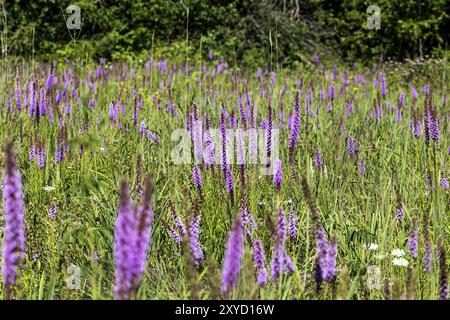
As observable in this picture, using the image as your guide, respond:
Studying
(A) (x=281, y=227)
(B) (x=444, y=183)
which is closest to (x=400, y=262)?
(A) (x=281, y=227)

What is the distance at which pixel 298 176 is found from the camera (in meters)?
2.64

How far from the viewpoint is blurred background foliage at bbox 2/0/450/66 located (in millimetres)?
10812

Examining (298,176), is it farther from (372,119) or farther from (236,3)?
(236,3)

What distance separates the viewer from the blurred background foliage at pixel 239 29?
35.5ft

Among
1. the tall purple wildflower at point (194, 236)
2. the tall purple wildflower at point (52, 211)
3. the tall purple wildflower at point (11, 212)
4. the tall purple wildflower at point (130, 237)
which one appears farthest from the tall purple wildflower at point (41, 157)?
the tall purple wildflower at point (130, 237)

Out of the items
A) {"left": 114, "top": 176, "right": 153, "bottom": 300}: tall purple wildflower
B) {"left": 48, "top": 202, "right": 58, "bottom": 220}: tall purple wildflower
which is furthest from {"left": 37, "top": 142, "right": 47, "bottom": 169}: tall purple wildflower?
{"left": 114, "top": 176, "right": 153, "bottom": 300}: tall purple wildflower

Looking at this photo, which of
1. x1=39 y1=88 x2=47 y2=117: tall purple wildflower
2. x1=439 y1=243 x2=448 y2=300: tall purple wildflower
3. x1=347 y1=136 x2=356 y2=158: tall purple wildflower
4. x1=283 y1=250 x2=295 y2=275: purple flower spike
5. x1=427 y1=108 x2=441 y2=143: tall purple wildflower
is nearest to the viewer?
x1=439 y1=243 x2=448 y2=300: tall purple wildflower

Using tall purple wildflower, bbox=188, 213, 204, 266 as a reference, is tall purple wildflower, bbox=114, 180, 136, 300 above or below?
above

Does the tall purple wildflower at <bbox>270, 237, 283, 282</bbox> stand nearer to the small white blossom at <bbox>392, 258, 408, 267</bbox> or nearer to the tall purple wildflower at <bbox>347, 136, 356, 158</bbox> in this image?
the small white blossom at <bbox>392, 258, 408, 267</bbox>

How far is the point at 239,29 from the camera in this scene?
11859 millimetres

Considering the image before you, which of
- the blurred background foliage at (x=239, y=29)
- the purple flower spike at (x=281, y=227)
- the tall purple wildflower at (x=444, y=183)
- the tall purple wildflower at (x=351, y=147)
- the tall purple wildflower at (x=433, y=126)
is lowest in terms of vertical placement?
the purple flower spike at (x=281, y=227)

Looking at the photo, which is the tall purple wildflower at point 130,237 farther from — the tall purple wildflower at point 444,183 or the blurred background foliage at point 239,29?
the blurred background foliage at point 239,29
